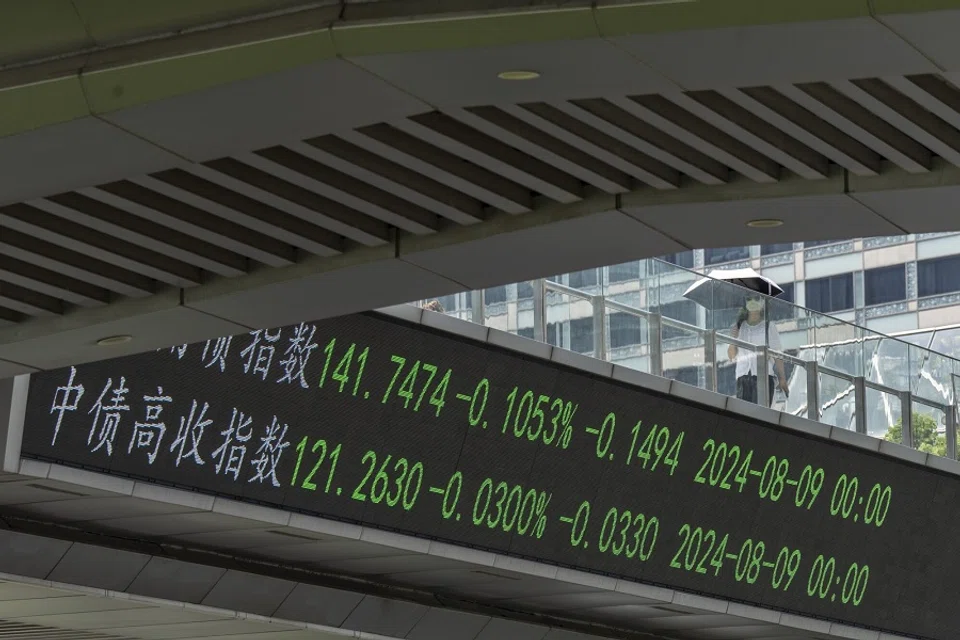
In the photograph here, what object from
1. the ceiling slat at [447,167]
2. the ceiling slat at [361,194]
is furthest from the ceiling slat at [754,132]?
Result: the ceiling slat at [361,194]

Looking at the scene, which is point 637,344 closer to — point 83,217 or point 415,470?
point 415,470

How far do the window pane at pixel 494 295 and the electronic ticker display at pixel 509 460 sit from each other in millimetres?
631

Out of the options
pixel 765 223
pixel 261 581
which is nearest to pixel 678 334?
pixel 261 581

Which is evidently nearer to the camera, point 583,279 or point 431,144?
point 431,144

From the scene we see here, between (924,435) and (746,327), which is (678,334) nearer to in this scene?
(746,327)

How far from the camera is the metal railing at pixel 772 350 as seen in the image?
1619 centimetres

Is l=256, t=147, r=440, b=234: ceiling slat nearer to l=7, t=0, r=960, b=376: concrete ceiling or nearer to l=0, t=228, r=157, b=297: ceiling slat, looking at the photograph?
l=7, t=0, r=960, b=376: concrete ceiling

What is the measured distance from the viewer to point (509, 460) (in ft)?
50.5

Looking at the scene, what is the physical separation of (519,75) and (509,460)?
30.2ft

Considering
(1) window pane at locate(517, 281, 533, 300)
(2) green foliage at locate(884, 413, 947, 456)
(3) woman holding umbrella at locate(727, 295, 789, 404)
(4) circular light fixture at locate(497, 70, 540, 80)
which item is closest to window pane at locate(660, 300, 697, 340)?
(3) woman holding umbrella at locate(727, 295, 789, 404)

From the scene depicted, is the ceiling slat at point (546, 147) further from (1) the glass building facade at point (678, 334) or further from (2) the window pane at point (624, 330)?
(2) the window pane at point (624, 330)

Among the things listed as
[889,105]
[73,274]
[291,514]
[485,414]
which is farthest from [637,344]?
[889,105]

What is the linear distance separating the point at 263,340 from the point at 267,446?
836 millimetres

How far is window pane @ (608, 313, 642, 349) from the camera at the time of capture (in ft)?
54.8
